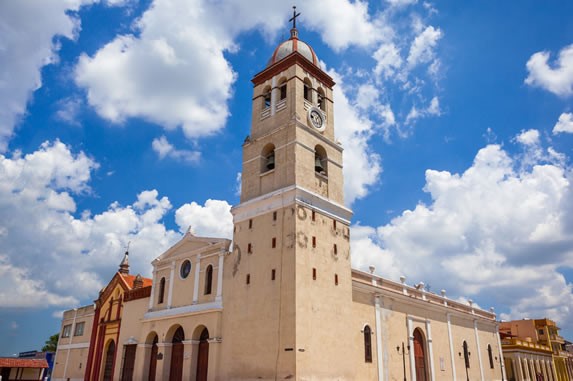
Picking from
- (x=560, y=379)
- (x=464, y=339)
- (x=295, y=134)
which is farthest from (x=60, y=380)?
(x=560, y=379)

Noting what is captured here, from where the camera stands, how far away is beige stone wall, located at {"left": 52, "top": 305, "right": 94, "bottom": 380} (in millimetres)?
38938

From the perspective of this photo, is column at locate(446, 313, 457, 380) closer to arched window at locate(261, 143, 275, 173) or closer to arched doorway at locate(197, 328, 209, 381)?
arched doorway at locate(197, 328, 209, 381)

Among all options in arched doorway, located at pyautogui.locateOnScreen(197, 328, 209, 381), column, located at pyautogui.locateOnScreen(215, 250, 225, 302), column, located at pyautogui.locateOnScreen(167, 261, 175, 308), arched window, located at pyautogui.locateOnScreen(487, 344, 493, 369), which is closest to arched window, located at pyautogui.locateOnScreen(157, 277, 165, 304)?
column, located at pyautogui.locateOnScreen(167, 261, 175, 308)

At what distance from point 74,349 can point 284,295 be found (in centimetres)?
2662

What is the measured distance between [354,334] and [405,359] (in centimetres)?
577

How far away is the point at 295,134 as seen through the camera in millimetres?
26766

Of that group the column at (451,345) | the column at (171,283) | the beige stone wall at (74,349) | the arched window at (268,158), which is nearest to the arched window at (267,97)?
the arched window at (268,158)

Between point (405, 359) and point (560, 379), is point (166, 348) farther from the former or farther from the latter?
point (560, 379)

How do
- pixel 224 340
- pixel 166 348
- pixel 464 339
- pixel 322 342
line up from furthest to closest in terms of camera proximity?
1. pixel 464 339
2. pixel 166 348
3. pixel 224 340
4. pixel 322 342

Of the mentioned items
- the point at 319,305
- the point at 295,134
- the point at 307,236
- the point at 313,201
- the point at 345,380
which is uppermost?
the point at 295,134

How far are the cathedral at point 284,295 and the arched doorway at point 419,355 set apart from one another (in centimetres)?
→ 12

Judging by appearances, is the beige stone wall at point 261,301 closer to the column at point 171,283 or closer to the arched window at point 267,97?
the column at point 171,283

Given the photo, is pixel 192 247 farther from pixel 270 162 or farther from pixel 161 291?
pixel 270 162

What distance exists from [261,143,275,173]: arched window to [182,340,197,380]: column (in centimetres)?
1136
